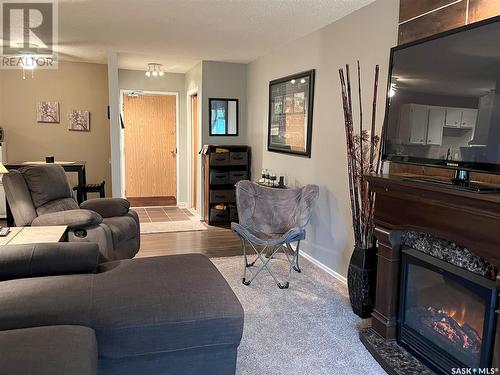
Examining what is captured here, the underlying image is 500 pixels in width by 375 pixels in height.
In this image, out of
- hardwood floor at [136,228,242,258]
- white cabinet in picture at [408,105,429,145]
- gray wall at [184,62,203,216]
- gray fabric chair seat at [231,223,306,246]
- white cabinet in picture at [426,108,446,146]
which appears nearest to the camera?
white cabinet in picture at [426,108,446,146]

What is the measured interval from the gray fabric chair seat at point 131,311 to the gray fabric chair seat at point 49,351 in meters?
0.12

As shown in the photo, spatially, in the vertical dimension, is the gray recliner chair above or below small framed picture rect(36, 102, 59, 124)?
below

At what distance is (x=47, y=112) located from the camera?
5863 mm

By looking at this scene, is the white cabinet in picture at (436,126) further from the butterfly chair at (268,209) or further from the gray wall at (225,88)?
the gray wall at (225,88)

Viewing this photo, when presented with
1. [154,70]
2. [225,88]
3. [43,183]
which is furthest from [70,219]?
[154,70]

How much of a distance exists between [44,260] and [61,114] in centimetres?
446

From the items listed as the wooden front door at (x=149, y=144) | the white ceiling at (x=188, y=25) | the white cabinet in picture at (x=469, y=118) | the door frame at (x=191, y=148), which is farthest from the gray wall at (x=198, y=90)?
the white cabinet in picture at (x=469, y=118)

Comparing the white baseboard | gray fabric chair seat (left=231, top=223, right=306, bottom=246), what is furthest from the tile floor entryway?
gray fabric chair seat (left=231, top=223, right=306, bottom=246)

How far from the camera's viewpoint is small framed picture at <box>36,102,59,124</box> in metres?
5.84

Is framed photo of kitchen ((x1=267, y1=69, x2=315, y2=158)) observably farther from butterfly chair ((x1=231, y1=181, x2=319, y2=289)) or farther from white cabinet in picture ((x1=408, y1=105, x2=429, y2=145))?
white cabinet in picture ((x1=408, y1=105, x2=429, y2=145))

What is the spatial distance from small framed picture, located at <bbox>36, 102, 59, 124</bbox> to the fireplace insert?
5.50 m

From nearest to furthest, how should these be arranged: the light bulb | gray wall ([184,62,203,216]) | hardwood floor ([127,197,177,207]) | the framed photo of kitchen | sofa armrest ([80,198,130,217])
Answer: the light bulb → sofa armrest ([80,198,130,217]) → the framed photo of kitchen → gray wall ([184,62,203,216]) → hardwood floor ([127,197,177,207])

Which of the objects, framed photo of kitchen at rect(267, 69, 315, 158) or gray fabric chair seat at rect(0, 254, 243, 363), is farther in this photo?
framed photo of kitchen at rect(267, 69, 315, 158)

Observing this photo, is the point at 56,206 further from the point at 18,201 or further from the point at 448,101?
the point at 448,101
